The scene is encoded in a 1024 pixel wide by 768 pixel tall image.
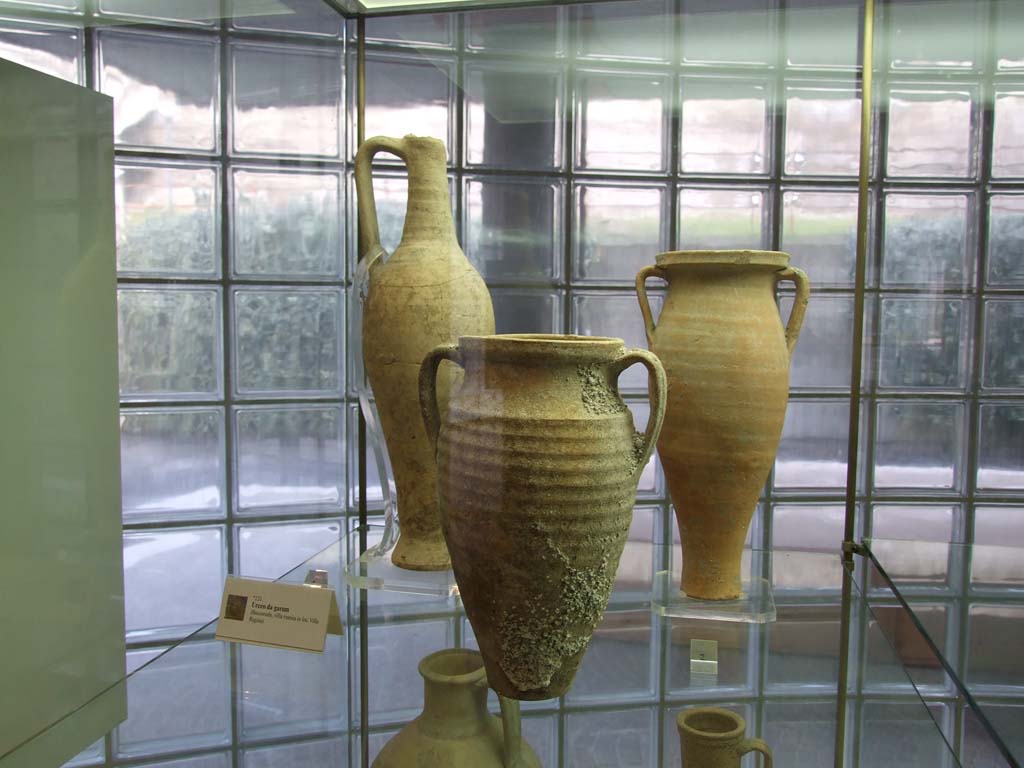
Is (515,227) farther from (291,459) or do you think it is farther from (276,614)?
(276,614)

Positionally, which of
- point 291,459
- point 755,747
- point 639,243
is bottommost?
point 755,747

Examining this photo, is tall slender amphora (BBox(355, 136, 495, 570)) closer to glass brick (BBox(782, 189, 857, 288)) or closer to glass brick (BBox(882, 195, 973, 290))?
glass brick (BBox(782, 189, 857, 288))

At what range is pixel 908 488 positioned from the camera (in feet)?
4.97

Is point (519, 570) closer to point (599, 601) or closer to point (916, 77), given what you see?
point (599, 601)

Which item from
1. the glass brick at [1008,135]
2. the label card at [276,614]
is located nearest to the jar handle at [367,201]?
the label card at [276,614]

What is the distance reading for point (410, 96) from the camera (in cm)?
149

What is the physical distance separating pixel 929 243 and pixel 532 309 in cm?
64

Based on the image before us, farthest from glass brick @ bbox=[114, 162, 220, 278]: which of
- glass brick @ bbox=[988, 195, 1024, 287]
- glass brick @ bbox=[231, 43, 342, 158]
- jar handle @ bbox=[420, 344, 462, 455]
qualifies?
glass brick @ bbox=[988, 195, 1024, 287]

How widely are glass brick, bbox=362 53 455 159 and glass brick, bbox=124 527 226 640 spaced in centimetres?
73

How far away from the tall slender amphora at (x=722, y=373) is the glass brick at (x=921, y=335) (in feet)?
0.91

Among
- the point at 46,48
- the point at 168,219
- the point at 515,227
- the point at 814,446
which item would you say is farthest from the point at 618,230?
the point at 46,48

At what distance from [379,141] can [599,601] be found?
0.73 meters

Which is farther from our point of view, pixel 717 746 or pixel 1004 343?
pixel 1004 343

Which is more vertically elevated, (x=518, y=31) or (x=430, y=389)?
(x=518, y=31)
